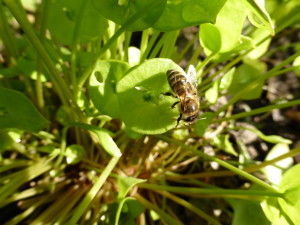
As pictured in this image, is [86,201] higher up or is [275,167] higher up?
[275,167]

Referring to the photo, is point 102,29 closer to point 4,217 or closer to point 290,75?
point 4,217

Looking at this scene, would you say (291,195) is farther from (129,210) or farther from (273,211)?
(129,210)

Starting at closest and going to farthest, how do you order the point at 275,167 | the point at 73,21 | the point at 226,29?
the point at 226,29
the point at 73,21
the point at 275,167

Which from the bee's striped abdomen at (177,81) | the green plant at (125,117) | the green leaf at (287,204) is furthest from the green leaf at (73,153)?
the green leaf at (287,204)

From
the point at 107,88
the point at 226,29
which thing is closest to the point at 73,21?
the point at 107,88

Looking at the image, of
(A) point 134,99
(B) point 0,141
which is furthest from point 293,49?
(B) point 0,141
